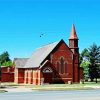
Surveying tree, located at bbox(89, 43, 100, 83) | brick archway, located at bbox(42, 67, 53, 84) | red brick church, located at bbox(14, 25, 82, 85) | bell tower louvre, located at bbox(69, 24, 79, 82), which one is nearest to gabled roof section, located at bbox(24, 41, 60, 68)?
red brick church, located at bbox(14, 25, 82, 85)

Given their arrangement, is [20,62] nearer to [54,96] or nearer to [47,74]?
[47,74]

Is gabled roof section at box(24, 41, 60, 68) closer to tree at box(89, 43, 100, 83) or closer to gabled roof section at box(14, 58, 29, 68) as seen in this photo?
gabled roof section at box(14, 58, 29, 68)

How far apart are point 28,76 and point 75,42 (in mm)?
15200

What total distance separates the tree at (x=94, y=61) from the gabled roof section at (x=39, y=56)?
606 inches

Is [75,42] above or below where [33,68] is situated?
above

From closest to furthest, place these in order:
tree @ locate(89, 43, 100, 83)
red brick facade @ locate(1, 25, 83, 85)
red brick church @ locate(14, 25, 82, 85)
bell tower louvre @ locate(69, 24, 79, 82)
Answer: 1. red brick facade @ locate(1, 25, 83, 85)
2. red brick church @ locate(14, 25, 82, 85)
3. bell tower louvre @ locate(69, 24, 79, 82)
4. tree @ locate(89, 43, 100, 83)

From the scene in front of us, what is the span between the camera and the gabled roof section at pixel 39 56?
300 feet

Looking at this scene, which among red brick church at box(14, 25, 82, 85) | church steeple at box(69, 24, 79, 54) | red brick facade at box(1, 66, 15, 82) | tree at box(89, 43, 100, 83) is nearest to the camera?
red brick church at box(14, 25, 82, 85)

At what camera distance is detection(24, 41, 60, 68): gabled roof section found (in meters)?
91.6

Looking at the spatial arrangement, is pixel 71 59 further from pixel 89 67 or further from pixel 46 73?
pixel 89 67

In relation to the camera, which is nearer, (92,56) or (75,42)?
(75,42)

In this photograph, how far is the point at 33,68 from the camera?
312 feet

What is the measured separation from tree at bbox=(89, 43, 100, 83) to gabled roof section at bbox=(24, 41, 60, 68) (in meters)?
15.4

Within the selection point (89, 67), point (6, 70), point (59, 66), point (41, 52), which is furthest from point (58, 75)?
point (6, 70)
